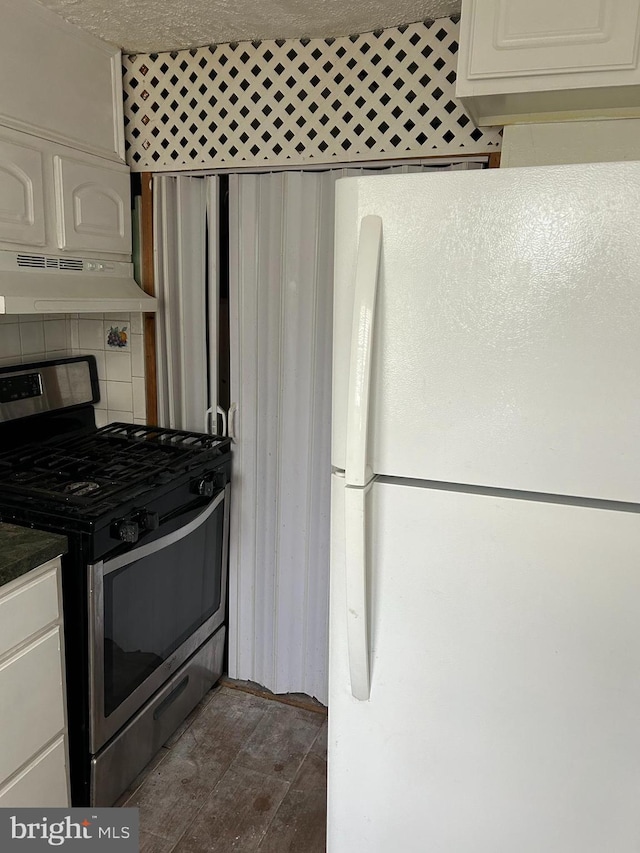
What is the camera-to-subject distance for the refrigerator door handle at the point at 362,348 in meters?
1.03

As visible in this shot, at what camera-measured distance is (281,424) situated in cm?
229

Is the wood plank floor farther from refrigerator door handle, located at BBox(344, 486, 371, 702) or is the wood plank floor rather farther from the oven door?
refrigerator door handle, located at BBox(344, 486, 371, 702)

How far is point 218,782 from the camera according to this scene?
2.07 m

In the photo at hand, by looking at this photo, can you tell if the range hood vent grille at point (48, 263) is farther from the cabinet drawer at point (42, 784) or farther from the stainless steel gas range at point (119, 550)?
the cabinet drawer at point (42, 784)

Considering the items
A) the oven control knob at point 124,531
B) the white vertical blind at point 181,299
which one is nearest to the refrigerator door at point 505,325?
the oven control knob at point 124,531

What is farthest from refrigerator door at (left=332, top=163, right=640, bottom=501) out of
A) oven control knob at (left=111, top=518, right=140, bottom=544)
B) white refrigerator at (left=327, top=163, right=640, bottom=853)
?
oven control knob at (left=111, top=518, right=140, bottom=544)

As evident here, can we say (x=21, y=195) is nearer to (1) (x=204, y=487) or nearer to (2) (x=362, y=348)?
(1) (x=204, y=487)

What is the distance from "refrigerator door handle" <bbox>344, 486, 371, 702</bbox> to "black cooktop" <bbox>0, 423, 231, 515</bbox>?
0.84 metres

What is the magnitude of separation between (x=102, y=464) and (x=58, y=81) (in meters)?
1.17

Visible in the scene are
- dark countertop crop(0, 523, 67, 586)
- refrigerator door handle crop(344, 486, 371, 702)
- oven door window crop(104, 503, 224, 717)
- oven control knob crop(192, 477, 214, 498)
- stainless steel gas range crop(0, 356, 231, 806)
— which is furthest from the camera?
oven control knob crop(192, 477, 214, 498)

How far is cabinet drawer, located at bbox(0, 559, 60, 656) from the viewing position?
1.48 metres

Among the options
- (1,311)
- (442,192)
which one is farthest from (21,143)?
(442,192)

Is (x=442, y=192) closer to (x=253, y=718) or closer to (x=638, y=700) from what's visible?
(x=638, y=700)

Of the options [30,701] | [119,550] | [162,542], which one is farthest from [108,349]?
[30,701]
